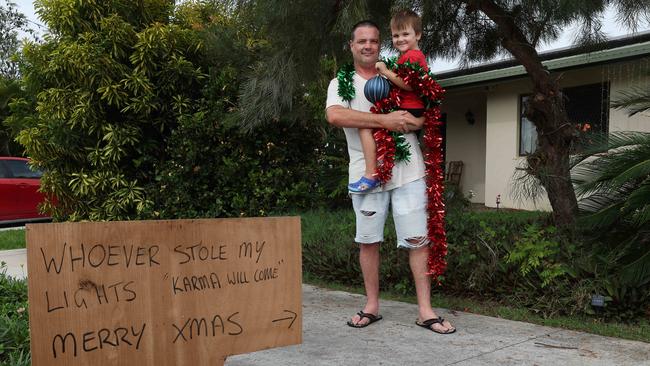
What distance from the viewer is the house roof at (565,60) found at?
24.8 feet

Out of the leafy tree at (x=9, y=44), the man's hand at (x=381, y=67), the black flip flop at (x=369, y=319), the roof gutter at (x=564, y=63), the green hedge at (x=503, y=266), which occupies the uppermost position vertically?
the leafy tree at (x=9, y=44)

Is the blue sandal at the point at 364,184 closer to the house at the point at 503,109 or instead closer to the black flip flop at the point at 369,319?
the black flip flop at the point at 369,319

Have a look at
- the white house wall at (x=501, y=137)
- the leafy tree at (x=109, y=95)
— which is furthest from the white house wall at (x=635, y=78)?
the white house wall at (x=501, y=137)

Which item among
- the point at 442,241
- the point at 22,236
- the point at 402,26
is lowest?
the point at 22,236

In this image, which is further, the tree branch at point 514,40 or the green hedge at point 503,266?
the tree branch at point 514,40

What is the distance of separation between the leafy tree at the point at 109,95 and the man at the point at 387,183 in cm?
359

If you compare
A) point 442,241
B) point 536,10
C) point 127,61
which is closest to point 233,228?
point 442,241

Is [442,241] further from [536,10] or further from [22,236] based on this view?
[22,236]

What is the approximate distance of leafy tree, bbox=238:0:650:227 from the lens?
4.37 metres

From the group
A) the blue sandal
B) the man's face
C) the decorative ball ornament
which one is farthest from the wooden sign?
the man's face

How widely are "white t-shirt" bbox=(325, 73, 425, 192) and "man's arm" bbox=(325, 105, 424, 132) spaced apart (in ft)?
0.28

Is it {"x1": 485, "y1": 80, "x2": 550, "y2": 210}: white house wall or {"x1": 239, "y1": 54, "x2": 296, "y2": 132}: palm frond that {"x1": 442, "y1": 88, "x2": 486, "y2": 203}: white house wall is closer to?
{"x1": 485, "y1": 80, "x2": 550, "y2": 210}: white house wall

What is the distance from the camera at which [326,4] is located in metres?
4.56

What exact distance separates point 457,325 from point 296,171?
3769mm
